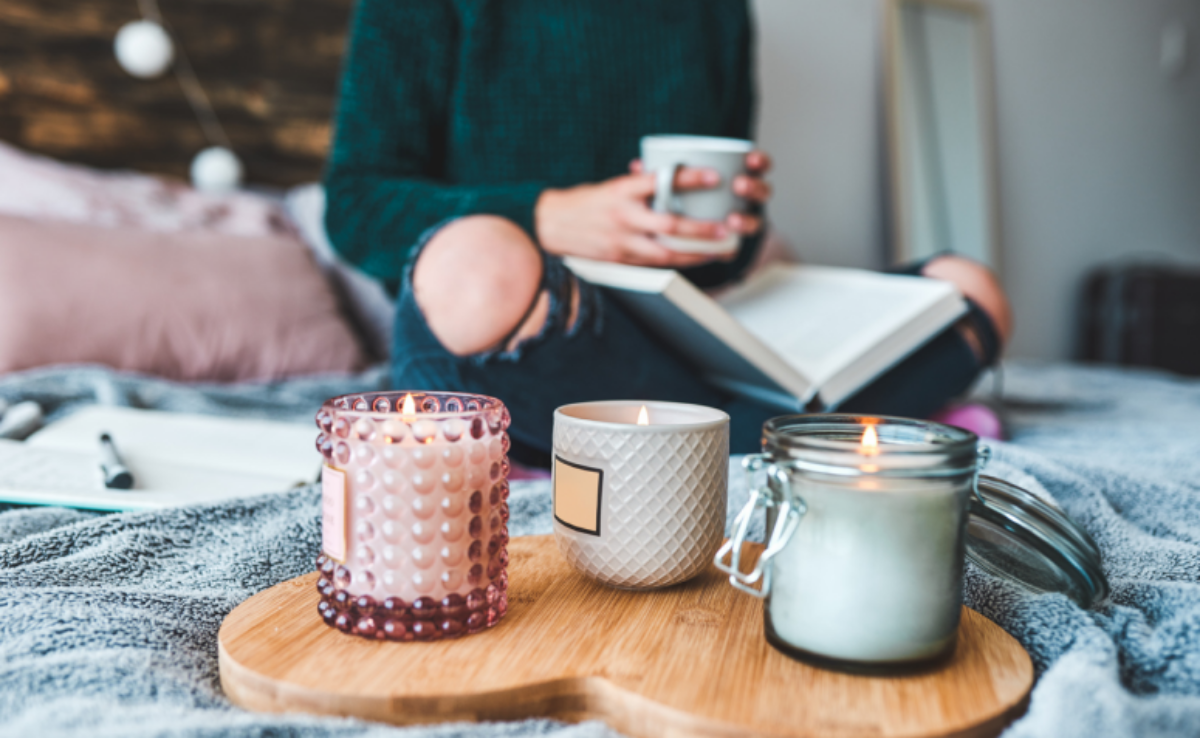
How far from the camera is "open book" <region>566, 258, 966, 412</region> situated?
2.44ft

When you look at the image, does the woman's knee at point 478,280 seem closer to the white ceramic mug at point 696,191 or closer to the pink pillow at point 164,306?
the white ceramic mug at point 696,191

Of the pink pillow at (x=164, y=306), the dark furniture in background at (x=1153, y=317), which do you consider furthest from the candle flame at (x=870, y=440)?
the dark furniture in background at (x=1153, y=317)

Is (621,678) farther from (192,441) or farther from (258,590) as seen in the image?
(192,441)

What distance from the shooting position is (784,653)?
0.38m

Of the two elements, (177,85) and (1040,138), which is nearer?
(177,85)

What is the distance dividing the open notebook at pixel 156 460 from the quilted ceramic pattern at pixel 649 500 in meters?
0.38

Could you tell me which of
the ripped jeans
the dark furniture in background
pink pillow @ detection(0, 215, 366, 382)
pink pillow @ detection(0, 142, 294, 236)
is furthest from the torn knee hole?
the dark furniture in background

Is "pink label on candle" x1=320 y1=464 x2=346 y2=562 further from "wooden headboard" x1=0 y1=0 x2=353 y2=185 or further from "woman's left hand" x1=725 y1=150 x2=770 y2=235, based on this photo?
"wooden headboard" x1=0 y1=0 x2=353 y2=185

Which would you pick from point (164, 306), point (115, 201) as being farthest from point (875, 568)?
point (115, 201)

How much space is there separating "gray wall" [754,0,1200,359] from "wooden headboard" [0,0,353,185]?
1195 millimetres

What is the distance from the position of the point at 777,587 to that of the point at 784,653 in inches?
1.2

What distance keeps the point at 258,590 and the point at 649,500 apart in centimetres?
27

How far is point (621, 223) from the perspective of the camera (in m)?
0.89

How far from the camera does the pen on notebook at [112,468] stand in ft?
2.22
